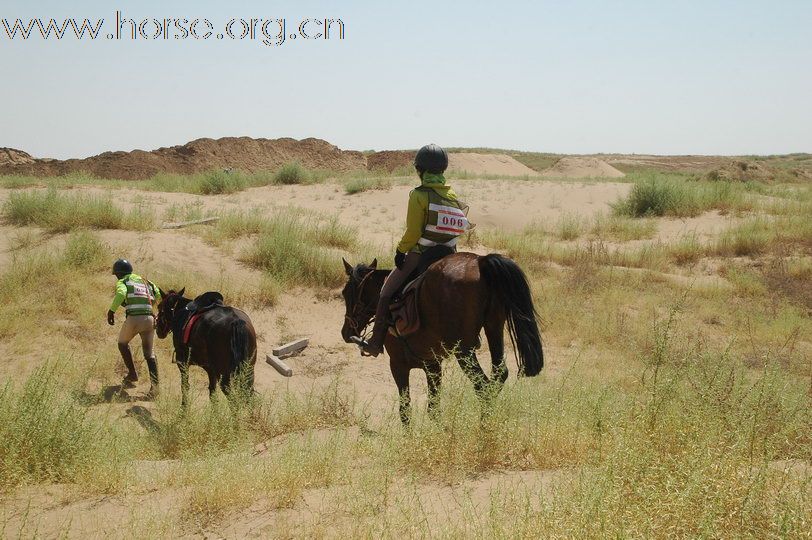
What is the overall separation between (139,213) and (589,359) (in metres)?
10.5

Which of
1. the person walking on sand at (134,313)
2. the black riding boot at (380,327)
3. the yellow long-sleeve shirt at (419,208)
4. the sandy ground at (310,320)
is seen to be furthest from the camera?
the person walking on sand at (134,313)

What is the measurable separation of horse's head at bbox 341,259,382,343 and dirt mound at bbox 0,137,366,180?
34.3 metres

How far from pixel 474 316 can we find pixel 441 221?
3.53ft

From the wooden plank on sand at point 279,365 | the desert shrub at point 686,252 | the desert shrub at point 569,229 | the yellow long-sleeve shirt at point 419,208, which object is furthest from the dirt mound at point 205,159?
the yellow long-sleeve shirt at point 419,208

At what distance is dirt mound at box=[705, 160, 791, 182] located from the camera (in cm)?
3134

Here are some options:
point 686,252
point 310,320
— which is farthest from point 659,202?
point 310,320

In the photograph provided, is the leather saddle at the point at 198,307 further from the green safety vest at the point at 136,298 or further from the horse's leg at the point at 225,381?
the green safety vest at the point at 136,298

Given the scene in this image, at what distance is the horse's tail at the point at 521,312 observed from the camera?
5.63 metres

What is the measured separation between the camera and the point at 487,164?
49.5 meters

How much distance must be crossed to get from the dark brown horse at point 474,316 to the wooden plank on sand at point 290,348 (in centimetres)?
460

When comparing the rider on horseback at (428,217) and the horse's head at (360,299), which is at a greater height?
the rider on horseback at (428,217)

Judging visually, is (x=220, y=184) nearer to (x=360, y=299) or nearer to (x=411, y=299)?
(x=360, y=299)

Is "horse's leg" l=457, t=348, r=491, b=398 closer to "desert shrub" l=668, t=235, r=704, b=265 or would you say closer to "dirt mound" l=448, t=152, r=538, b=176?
"desert shrub" l=668, t=235, r=704, b=265

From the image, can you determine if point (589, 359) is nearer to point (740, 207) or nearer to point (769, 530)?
point (769, 530)
